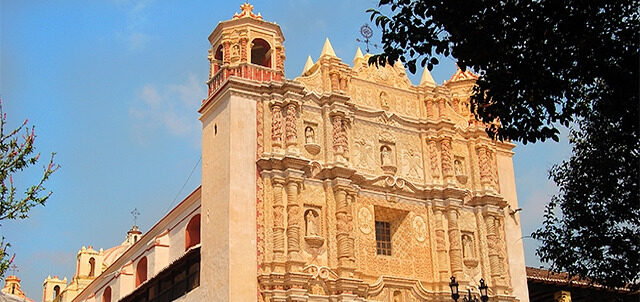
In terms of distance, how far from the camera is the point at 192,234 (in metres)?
23.4

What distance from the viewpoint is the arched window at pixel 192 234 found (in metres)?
23.2

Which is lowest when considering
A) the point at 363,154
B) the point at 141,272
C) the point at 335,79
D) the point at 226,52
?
the point at 141,272

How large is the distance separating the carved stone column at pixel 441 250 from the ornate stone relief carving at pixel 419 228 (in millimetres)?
370

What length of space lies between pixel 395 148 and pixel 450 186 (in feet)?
6.36

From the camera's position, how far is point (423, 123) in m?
23.5

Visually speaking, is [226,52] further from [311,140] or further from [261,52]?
[311,140]

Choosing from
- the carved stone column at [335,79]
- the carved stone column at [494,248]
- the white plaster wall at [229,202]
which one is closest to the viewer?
the white plaster wall at [229,202]

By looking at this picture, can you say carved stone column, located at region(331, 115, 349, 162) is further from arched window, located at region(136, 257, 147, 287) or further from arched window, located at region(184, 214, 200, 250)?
arched window, located at region(136, 257, 147, 287)

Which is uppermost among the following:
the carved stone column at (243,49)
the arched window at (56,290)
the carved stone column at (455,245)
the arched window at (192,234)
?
the carved stone column at (243,49)

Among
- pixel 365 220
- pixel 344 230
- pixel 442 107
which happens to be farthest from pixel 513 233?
pixel 344 230

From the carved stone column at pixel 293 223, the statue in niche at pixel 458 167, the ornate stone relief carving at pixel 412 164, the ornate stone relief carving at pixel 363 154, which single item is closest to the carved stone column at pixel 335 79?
the ornate stone relief carving at pixel 363 154

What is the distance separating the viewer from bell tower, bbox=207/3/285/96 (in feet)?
68.8

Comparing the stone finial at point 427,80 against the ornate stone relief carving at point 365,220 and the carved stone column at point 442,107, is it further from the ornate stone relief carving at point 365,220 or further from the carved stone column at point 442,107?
the ornate stone relief carving at point 365,220

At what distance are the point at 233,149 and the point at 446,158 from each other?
6.85 meters
